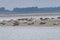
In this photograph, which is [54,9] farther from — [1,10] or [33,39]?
[33,39]

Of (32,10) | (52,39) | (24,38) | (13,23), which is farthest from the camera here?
(32,10)

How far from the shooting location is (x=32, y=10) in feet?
228

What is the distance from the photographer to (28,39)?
677 inches

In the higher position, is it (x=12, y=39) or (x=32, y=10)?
(x=12, y=39)

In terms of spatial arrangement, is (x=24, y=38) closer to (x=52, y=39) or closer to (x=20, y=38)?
(x=20, y=38)

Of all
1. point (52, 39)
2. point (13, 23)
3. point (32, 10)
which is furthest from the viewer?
point (32, 10)

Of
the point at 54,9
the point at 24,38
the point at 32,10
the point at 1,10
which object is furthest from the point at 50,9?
the point at 24,38

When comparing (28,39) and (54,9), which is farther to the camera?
(54,9)

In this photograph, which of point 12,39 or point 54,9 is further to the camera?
point 54,9

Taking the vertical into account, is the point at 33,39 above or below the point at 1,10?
above

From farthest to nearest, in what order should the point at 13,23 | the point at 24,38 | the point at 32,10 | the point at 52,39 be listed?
the point at 32,10, the point at 13,23, the point at 24,38, the point at 52,39

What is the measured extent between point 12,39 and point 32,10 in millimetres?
52293

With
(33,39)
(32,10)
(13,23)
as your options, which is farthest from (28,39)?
(32,10)

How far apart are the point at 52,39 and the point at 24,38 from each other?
2226 mm
